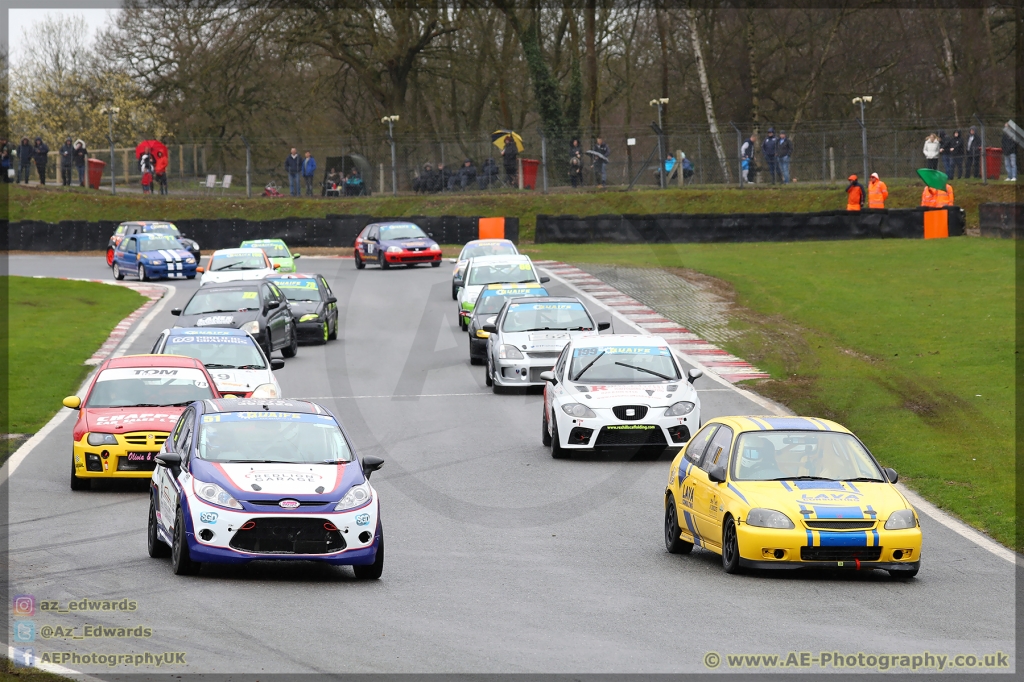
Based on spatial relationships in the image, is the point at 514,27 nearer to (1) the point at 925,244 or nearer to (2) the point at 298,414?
(1) the point at 925,244

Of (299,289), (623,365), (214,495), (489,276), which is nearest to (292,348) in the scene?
(299,289)

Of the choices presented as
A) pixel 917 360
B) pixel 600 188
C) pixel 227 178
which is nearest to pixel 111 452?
pixel 917 360

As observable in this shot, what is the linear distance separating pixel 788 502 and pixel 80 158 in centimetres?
5274

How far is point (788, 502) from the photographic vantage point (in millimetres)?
11141

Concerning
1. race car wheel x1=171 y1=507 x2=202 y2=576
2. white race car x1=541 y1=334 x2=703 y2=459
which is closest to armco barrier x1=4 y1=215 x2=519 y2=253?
white race car x1=541 y1=334 x2=703 y2=459

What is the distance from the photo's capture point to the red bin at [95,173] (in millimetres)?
59625

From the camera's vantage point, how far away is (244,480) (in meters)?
11.0

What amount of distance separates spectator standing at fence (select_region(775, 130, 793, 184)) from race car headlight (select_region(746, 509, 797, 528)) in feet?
128

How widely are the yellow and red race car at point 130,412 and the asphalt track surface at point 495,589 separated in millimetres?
357

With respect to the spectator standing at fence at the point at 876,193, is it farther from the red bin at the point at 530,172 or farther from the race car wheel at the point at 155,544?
the race car wheel at the point at 155,544

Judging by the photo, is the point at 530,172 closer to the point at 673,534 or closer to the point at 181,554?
the point at 673,534

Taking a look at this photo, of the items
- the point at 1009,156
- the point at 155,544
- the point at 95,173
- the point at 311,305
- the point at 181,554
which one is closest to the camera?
the point at 181,554

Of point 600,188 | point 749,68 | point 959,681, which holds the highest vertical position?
point 749,68

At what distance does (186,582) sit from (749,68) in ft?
172
